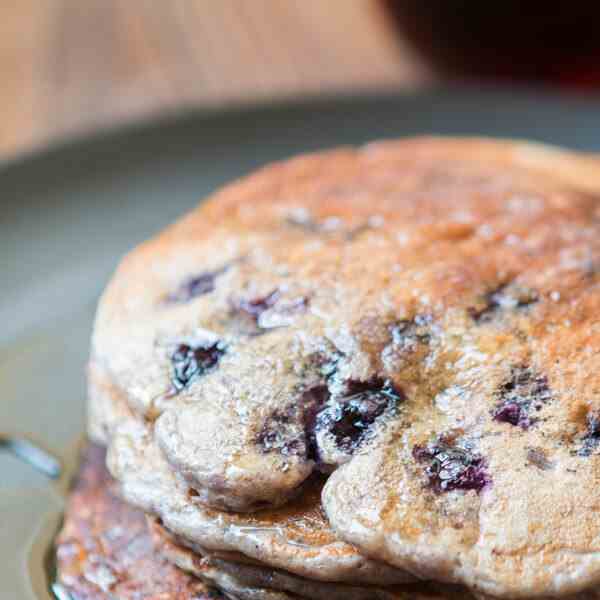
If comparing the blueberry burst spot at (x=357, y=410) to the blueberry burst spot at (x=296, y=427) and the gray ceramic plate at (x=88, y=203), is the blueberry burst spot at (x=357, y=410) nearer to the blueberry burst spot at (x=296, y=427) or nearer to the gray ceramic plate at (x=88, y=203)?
the blueberry burst spot at (x=296, y=427)

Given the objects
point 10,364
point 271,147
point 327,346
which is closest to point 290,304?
point 327,346

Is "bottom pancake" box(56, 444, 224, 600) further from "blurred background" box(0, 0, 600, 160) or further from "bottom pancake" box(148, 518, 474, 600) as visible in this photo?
"blurred background" box(0, 0, 600, 160)

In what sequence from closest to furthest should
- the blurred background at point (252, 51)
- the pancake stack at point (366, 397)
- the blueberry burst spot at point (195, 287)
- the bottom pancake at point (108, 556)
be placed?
1. the pancake stack at point (366, 397)
2. the bottom pancake at point (108, 556)
3. the blueberry burst spot at point (195, 287)
4. the blurred background at point (252, 51)

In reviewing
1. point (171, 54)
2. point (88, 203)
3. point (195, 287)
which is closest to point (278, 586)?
point (195, 287)

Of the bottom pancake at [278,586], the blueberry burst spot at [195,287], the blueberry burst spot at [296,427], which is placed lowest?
the bottom pancake at [278,586]

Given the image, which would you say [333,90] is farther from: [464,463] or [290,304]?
[464,463]

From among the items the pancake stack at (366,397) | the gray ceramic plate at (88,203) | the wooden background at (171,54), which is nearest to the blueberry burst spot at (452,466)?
the pancake stack at (366,397)
